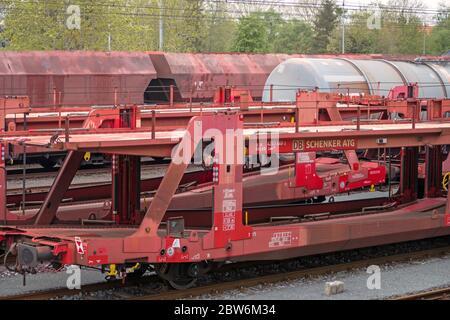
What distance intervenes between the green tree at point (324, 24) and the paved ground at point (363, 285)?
162ft

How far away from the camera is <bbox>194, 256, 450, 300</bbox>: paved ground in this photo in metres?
10.9

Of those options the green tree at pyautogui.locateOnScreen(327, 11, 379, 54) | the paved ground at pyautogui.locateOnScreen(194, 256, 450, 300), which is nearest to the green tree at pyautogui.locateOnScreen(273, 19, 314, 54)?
the green tree at pyautogui.locateOnScreen(327, 11, 379, 54)

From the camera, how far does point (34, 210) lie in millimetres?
13430

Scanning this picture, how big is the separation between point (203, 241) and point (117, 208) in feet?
6.59

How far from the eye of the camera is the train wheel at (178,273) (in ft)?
35.6

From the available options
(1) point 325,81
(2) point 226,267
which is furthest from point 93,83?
(2) point 226,267

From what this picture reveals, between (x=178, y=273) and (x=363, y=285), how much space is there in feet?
8.42

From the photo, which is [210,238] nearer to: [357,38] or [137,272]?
[137,272]

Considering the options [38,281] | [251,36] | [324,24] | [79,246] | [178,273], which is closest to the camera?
[79,246]

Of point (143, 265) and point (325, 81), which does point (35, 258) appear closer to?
point (143, 265)

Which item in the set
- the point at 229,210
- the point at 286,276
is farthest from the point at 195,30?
the point at 229,210

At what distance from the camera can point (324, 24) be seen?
61.4 meters

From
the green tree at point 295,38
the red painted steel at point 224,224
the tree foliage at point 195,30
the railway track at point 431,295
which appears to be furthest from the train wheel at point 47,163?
the green tree at point 295,38

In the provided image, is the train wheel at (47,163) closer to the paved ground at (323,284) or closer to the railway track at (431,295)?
the paved ground at (323,284)
